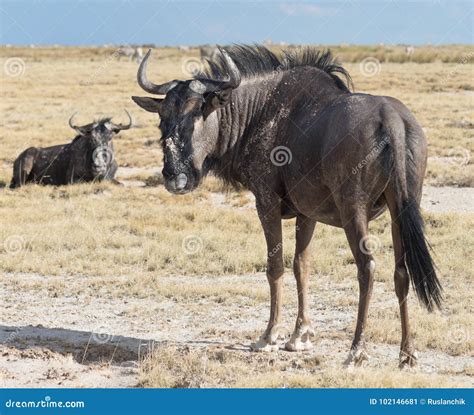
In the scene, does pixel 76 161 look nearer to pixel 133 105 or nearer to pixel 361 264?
pixel 361 264

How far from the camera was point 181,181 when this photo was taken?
7.19 meters

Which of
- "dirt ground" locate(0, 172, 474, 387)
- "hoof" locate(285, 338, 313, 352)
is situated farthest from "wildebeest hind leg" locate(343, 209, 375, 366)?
"hoof" locate(285, 338, 313, 352)

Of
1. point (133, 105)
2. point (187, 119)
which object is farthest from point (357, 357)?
point (133, 105)

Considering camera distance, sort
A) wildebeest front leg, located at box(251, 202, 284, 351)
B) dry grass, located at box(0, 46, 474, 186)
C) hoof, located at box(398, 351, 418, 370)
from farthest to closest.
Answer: dry grass, located at box(0, 46, 474, 186) < wildebeest front leg, located at box(251, 202, 284, 351) < hoof, located at box(398, 351, 418, 370)

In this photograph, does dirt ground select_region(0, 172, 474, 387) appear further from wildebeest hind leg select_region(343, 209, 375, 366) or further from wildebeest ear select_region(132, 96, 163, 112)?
wildebeest ear select_region(132, 96, 163, 112)

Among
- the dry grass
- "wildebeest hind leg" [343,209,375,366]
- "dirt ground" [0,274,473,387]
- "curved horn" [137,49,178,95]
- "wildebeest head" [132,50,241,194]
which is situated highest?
the dry grass

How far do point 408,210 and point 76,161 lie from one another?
12.2 metres

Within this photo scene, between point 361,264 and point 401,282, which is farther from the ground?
point 361,264

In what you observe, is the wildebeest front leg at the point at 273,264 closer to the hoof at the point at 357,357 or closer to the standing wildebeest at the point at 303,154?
the standing wildebeest at the point at 303,154

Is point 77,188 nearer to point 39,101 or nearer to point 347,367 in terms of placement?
point 347,367

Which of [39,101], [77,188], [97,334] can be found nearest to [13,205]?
[77,188]

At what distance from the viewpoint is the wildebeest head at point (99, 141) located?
17406 millimetres

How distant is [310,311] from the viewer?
9.09 metres

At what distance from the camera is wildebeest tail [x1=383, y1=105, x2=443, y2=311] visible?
669 centimetres
